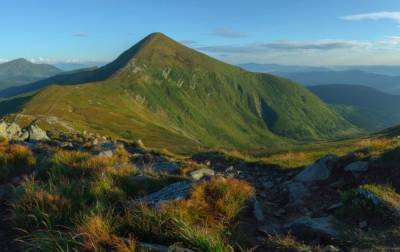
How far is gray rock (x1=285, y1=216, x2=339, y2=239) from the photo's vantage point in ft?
27.2

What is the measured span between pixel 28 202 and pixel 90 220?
8.39ft

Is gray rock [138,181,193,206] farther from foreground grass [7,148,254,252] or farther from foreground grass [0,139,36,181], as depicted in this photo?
foreground grass [0,139,36,181]

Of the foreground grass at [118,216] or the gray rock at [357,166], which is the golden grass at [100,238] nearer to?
the foreground grass at [118,216]

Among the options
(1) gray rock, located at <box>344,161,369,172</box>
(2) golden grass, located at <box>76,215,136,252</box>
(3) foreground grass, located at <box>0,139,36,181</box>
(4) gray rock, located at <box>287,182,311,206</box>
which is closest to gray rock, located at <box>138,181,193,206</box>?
(2) golden grass, located at <box>76,215,136,252</box>

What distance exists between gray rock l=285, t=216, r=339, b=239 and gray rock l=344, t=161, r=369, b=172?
5118 millimetres

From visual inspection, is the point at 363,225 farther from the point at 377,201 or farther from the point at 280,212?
the point at 280,212

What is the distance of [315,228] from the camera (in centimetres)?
851

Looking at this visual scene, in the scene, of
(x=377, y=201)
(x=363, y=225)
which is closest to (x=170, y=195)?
(x=363, y=225)

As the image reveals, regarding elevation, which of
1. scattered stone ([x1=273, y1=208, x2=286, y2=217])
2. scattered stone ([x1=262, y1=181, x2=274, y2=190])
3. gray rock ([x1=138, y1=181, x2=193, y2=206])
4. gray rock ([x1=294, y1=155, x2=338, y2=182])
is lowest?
scattered stone ([x1=262, y1=181, x2=274, y2=190])

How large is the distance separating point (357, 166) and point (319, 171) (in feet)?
4.70

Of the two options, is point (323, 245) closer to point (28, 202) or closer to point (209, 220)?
point (209, 220)

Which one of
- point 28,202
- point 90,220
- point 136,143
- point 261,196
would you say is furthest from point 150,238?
point 136,143

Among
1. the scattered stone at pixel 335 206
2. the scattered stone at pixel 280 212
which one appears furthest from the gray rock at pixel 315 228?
the scattered stone at pixel 280 212

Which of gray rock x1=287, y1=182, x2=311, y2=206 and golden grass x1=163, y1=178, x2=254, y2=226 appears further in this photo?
gray rock x1=287, y1=182, x2=311, y2=206
